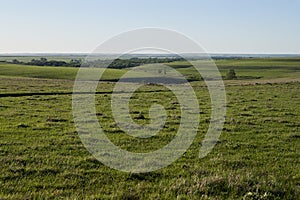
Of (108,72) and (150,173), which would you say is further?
(108,72)

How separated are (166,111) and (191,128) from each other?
6.30 meters

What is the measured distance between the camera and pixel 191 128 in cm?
1631

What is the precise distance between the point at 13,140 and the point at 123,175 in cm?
580

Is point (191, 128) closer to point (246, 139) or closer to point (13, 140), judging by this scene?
point (246, 139)

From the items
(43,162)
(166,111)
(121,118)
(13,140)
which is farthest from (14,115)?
(43,162)

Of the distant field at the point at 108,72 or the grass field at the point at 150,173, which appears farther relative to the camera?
the distant field at the point at 108,72

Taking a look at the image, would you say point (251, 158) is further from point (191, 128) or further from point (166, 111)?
point (166, 111)

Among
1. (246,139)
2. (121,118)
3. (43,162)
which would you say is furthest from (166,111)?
(43,162)

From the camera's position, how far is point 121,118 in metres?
19.5

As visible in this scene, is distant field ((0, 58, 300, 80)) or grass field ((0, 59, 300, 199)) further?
distant field ((0, 58, 300, 80))

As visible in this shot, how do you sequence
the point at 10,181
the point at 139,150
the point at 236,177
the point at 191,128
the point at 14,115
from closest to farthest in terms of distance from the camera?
the point at 10,181 → the point at 236,177 → the point at 139,150 → the point at 191,128 → the point at 14,115

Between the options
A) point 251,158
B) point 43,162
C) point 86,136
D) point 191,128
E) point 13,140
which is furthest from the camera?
point 191,128

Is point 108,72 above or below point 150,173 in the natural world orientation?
above

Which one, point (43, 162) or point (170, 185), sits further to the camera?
point (43, 162)
